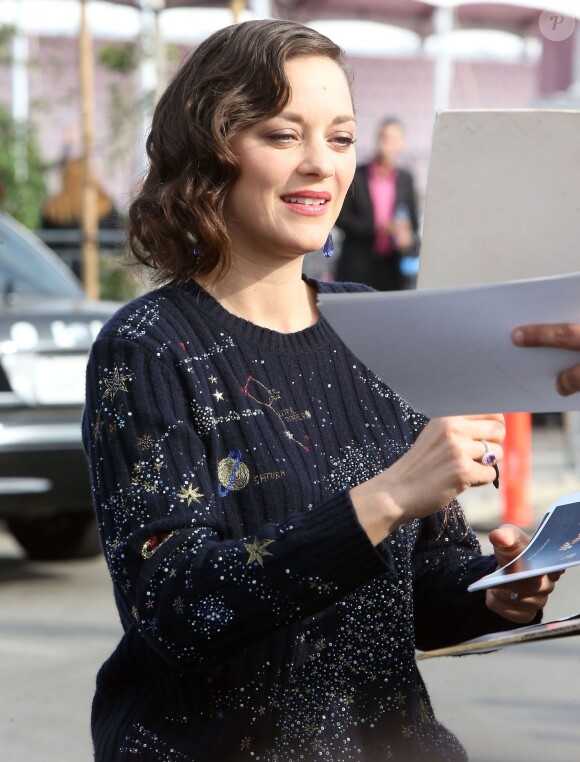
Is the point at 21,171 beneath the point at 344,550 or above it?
above

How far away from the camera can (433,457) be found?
5.61ft

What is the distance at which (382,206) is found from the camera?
1070 cm

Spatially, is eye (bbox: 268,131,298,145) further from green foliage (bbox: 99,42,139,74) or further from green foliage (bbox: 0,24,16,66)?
green foliage (bbox: 0,24,16,66)

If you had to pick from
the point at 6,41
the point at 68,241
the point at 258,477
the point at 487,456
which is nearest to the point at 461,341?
the point at 487,456

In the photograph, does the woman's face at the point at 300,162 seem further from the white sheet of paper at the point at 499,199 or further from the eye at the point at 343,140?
the white sheet of paper at the point at 499,199

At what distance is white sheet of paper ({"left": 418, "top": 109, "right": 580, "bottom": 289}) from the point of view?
5.50ft

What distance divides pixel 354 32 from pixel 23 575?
16.5m

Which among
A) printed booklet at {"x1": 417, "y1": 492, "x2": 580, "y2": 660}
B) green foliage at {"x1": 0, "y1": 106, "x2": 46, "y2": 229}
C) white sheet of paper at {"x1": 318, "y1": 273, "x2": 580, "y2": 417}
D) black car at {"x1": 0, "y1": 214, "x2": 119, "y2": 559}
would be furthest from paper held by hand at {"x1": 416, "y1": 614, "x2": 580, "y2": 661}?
green foliage at {"x1": 0, "y1": 106, "x2": 46, "y2": 229}

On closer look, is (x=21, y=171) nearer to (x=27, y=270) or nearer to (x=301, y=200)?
(x=27, y=270)

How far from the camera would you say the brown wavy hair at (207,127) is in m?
2.12

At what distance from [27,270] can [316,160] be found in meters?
4.81

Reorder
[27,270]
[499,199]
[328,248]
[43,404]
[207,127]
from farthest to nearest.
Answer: [27,270] → [43,404] → [328,248] → [207,127] → [499,199]

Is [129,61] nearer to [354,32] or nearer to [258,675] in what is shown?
[354,32]

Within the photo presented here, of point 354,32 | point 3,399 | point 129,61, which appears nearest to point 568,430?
point 3,399
